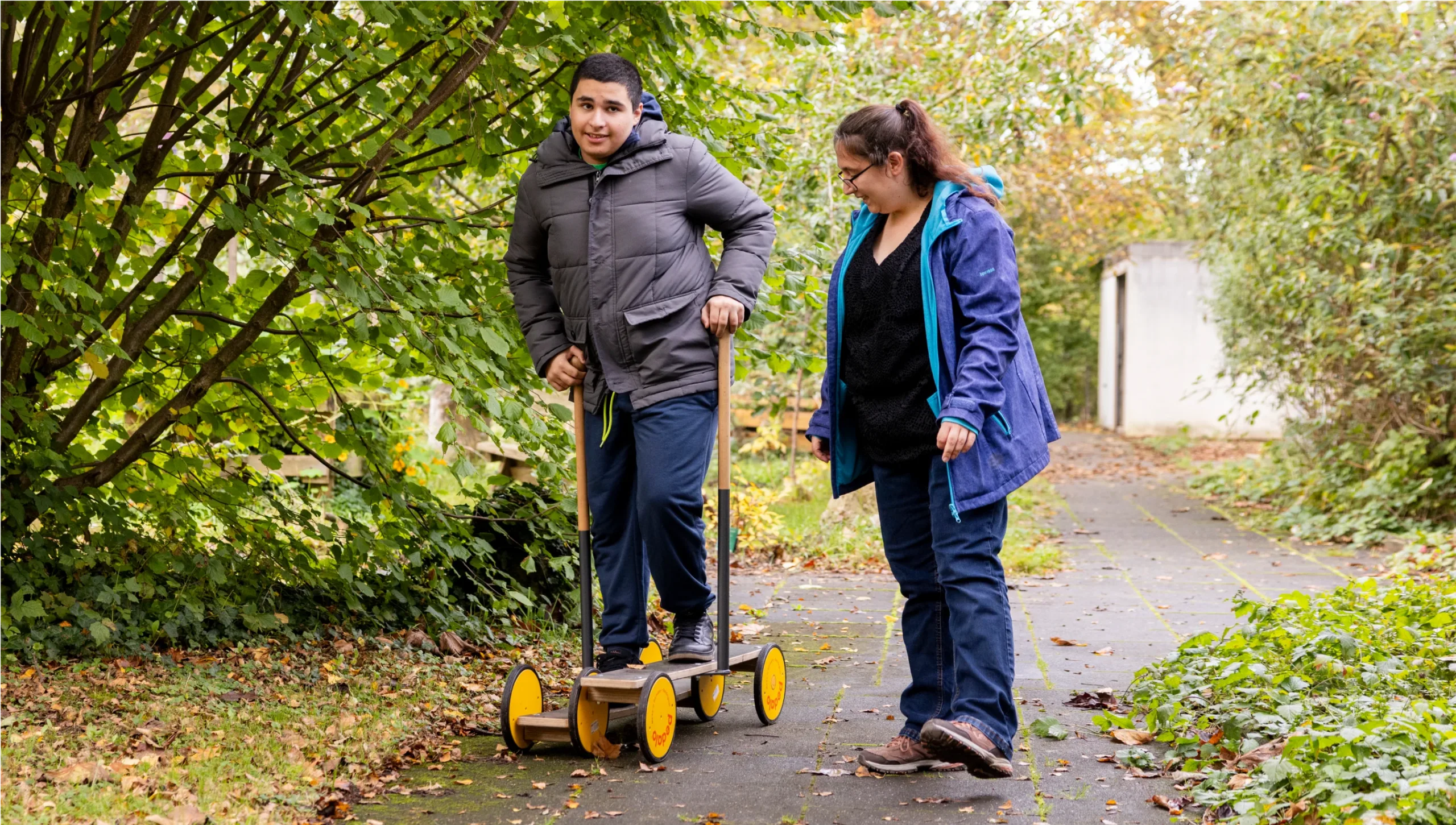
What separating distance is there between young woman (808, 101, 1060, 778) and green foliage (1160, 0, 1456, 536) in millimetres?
5985

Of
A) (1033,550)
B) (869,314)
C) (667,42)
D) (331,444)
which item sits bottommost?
(1033,550)

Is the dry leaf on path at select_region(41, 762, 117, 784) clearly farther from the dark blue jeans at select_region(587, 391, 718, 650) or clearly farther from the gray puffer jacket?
the gray puffer jacket

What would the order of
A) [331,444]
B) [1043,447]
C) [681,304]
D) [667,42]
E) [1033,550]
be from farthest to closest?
[1033,550]
[331,444]
[667,42]
[681,304]
[1043,447]

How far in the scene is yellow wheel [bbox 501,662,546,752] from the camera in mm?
3596

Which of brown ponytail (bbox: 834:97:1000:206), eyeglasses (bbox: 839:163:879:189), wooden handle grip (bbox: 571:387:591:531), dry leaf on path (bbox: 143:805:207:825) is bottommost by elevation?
dry leaf on path (bbox: 143:805:207:825)

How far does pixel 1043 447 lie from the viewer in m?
3.39

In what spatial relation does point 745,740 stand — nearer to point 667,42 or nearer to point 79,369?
point 667,42

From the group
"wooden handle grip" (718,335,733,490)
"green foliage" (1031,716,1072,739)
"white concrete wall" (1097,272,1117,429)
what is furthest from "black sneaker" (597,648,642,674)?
"white concrete wall" (1097,272,1117,429)

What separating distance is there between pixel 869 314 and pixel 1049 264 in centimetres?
2243

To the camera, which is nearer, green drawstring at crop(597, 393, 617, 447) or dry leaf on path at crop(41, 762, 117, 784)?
dry leaf on path at crop(41, 762, 117, 784)

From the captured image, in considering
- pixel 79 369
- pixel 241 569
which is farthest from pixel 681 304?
pixel 79 369

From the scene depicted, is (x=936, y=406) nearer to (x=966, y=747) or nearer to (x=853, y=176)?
(x=853, y=176)

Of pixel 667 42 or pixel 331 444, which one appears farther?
pixel 331 444

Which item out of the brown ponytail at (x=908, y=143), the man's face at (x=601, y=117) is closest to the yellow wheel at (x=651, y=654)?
the man's face at (x=601, y=117)
